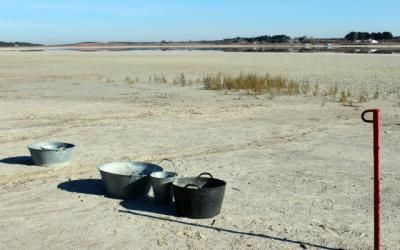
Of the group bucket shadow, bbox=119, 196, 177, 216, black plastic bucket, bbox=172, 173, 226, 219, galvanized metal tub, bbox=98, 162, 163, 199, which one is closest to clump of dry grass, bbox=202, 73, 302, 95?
galvanized metal tub, bbox=98, 162, 163, 199

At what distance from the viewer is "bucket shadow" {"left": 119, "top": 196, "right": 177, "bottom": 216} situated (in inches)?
267

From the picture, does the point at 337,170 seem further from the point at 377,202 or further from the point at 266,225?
the point at 377,202

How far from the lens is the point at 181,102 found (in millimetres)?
18766

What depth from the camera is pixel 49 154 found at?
8.84 m

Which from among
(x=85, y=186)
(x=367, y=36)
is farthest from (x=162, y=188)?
(x=367, y=36)

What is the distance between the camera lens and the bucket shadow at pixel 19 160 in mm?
9282

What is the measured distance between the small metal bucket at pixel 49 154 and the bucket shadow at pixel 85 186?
34.5 inches

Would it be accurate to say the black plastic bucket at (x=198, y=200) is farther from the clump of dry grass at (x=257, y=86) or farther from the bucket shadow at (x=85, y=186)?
the clump of dry grass at (x=257, y=86)

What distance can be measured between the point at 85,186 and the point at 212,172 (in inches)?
76.2

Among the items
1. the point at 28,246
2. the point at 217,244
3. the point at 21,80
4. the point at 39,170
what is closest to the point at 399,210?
the point at 217,244

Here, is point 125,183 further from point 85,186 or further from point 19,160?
point 19,160

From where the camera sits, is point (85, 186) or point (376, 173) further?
point (85, 186)

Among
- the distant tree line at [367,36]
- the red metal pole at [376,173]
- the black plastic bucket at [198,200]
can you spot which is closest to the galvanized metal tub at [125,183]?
the black plastic bucket at [198,200]

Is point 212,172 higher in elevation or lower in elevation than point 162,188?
lower
